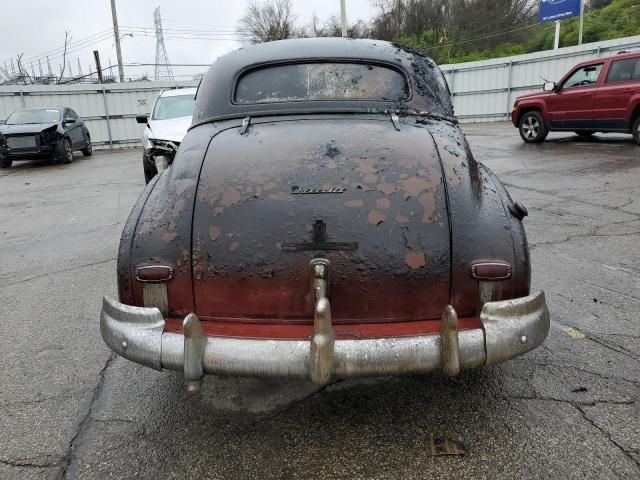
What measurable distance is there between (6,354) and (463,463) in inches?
113

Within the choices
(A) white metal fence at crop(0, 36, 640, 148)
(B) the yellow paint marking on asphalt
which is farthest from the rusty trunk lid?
(A) white metal fence at crop(0, 36, 640, 148)

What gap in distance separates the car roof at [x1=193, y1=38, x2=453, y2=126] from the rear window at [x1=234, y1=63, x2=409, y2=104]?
0.04 meters

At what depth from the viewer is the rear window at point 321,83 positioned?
3.06m

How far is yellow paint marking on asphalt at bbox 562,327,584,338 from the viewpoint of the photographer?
312cm

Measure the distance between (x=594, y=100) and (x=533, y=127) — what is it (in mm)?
1761

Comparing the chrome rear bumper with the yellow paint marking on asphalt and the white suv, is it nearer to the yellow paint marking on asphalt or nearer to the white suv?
the yellow paint marking on asphalt

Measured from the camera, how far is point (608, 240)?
4996mm

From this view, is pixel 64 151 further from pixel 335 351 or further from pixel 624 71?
pixel 335 351

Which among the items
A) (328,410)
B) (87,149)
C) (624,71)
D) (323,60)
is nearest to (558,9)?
(624,71)

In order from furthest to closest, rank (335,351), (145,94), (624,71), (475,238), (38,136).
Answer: (145,94), (38,136), (624,71), (475,238), (335,351)

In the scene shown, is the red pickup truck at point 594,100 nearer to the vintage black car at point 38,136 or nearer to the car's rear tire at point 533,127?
the car's rear tire at point 533,127

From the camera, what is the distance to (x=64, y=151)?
13812 mm

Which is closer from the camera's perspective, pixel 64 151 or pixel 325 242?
pixel 325 242

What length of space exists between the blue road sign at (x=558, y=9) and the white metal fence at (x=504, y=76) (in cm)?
990
